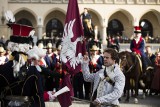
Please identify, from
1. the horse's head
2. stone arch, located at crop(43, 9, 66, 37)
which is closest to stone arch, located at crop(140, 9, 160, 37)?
stone arch, located at crop(43, 9, 66, 37)

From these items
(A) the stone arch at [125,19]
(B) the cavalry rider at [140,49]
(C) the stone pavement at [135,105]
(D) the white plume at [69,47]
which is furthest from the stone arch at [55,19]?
(D) the white plume at [69,47]

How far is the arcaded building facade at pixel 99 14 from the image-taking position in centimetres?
4088

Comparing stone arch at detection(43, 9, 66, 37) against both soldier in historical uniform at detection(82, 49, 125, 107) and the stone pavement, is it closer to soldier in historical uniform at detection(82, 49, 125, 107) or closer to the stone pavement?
the stone pavement

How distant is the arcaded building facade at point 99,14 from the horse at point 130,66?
94.6ft

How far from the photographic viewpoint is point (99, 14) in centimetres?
4175

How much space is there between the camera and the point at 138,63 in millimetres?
11305

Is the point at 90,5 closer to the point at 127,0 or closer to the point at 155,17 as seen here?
the point at 127,0

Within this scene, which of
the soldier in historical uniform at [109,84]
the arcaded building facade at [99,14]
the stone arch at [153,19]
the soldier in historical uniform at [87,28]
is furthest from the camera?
the stone arch at [153,19]

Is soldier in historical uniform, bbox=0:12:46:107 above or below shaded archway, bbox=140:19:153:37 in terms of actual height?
below

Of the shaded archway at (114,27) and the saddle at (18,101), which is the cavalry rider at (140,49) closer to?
the saddle at (18,101)

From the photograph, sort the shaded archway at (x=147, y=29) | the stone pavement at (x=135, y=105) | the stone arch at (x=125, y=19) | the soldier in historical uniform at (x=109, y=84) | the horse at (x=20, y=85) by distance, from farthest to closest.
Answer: the shaded archway at (x=147, y=29) → the stone arch at (x=125, y=19) → the stone pavement at (x=135, y=105) → the horse at (x=20, y=85) → the soldier in historical uniform at (x=109, y=84)

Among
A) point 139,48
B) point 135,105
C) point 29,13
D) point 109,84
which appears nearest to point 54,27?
point 29,13

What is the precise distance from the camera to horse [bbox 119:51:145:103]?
10.9 m

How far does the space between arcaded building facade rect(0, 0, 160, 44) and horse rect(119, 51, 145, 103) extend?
28839 millimetres
